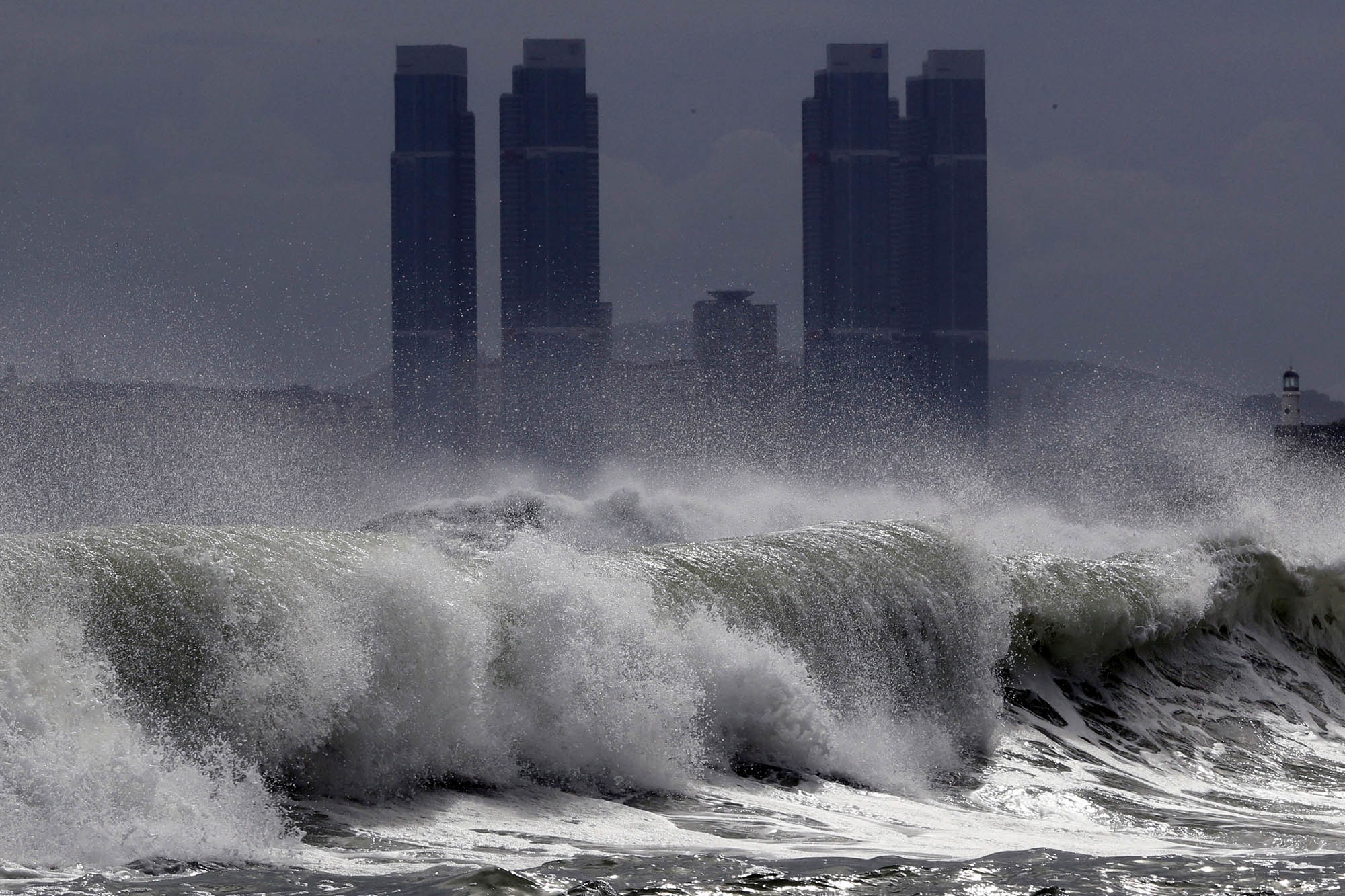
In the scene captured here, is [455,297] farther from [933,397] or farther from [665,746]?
[665,746]

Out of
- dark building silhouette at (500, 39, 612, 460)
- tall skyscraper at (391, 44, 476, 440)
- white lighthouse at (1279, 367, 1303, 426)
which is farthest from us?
tall skyscraper at (391, 44, 476, 440)

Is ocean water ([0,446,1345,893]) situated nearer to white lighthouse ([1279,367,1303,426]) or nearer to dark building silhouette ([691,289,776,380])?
white lighthouse ([1279,367,1303,426])

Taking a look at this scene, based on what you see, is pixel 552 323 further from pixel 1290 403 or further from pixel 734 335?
pixel 1290 403


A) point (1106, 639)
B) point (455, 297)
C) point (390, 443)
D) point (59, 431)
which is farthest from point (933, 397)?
point (1106, 639)

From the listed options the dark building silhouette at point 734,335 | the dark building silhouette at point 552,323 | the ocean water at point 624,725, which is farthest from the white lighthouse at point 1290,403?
the ocean water at point 624,725

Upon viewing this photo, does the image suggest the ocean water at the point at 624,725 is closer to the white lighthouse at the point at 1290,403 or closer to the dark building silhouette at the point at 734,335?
the white lighthouse at the point at 1290,403

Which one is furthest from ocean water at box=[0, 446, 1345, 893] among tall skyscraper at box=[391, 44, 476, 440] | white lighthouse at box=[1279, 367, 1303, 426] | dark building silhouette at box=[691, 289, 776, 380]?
tall skyscraper at box=[391, 44, 476, 440]

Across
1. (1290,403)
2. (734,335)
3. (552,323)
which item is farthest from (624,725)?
(552,323)
